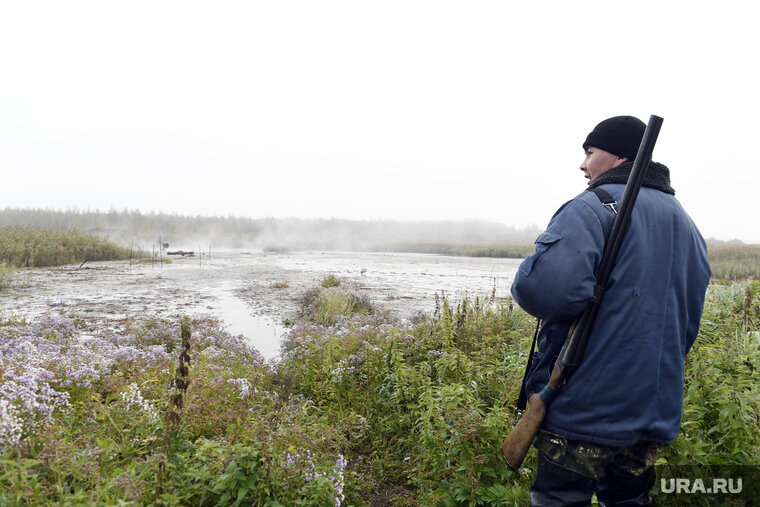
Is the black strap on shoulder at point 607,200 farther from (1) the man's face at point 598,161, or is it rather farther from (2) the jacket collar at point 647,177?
(1) the man's face at point 598,161

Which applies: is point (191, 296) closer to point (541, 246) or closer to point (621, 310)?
point (541, 246)

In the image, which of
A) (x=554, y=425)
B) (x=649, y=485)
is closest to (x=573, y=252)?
(x=554, y=425)

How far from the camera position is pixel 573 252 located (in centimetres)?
173

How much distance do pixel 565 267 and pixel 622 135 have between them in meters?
0.85

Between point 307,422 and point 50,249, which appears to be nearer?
point 307,422

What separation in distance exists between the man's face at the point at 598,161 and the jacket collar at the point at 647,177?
76 mm

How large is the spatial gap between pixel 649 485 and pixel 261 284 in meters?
16.2

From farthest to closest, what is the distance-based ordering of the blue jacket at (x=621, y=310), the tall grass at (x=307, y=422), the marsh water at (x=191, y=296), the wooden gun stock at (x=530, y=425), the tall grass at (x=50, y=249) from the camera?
1. the tall grass at (x=50, y=249)
2. the marsh water at (x=191, y=296)
3. the tall grass at (x=307, y=422)
4. the wooden gun stock at (x=530, y=425)
5. the blue jacket at (x=621, y=310)

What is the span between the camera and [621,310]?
1742 millimetres

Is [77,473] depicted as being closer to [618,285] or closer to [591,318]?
[591,318]

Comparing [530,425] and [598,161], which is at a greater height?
[598,161]

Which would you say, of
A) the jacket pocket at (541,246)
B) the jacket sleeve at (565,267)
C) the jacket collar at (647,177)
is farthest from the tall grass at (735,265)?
the jacket pocket at (541,246)

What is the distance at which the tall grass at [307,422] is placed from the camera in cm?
223

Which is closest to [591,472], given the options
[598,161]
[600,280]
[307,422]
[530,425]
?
[530,425]
